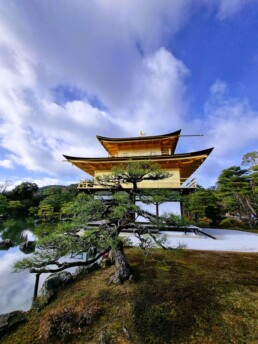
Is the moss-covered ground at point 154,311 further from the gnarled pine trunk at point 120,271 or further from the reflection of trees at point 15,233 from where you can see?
the reflection of trees at point 15,233

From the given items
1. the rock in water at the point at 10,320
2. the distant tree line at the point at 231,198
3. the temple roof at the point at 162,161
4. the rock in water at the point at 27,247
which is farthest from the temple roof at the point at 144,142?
the rock in water at the point at 10,320

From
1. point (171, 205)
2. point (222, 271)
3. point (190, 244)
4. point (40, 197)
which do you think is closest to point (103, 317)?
point (222, 271)

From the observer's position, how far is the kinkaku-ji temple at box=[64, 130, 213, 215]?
982 centimetres

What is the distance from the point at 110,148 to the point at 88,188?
4549 millimetres

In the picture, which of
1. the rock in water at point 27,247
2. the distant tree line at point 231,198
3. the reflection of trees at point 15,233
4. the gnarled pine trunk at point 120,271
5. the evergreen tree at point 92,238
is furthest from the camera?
the distant tree line at point 231,198

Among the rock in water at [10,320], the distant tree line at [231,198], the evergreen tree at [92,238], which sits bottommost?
the rock in water at [10,320]

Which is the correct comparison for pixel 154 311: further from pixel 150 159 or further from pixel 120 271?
pixel 150 159

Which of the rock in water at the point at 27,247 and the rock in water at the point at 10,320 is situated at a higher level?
the rock in water at the point at 27,247

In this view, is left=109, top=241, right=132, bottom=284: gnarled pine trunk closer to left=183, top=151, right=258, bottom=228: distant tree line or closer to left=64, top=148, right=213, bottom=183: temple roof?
left=64, top=148, right=213, bottom=183: temple roof

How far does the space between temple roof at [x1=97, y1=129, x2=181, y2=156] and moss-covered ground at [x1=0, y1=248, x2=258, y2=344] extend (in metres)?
9.01

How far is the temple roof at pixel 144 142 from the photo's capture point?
1180 cm

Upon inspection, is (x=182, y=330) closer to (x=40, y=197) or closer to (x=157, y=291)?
(x=157, y=291)

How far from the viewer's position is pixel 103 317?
269 cm

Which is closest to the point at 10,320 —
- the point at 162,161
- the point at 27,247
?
the point at 27,247
